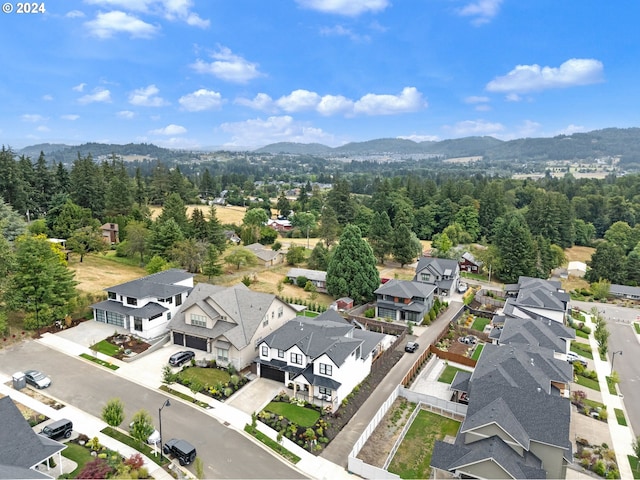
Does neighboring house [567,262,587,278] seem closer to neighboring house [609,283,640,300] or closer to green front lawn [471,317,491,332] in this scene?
neighboring house [609,283,640,300]

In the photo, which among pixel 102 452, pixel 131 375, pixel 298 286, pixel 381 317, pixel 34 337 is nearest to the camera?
pixel 102 452

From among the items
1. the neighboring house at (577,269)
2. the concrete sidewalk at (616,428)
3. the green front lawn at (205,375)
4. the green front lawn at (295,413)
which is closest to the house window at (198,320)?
the green front lawn at (205,375)

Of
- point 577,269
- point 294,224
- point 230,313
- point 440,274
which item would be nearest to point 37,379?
point 230,313

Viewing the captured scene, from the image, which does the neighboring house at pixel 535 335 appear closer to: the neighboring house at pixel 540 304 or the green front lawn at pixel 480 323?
the neighboring house at pixel 540 304

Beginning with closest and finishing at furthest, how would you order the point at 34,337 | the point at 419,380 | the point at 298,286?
the point at 419,380, the point at 34,337, the point at 298,286

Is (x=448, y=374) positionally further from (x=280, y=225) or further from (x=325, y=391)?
(x=280, y=225)

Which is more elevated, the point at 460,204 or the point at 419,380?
the point at 460,204

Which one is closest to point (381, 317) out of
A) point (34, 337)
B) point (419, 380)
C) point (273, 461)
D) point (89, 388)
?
point (419, 380)

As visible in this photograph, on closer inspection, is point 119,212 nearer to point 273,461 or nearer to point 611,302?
point 273,461
